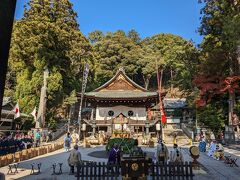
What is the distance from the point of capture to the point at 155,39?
263 ft

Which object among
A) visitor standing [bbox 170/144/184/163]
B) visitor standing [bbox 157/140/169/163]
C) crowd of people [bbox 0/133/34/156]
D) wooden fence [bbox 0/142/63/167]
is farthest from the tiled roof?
visitor standing [bbox 170/144/184/163]

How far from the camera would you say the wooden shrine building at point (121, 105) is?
31.9 metres

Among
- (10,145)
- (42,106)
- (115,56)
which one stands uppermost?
(115,56)

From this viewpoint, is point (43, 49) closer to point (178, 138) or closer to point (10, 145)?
point (10, 145)

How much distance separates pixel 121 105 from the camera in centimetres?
3447

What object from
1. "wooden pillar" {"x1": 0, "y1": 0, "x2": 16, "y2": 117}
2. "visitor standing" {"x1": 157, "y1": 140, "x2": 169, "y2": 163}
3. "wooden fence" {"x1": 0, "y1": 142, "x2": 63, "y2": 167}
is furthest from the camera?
"wooden fence" {"x1": 0, "y1": 142, "x2": 63, "y2": 167}

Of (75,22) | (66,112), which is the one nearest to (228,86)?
(75,22)

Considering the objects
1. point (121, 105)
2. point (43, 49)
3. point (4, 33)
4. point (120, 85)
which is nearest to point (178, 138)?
point (121, 105)

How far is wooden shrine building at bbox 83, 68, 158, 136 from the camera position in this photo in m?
31.9

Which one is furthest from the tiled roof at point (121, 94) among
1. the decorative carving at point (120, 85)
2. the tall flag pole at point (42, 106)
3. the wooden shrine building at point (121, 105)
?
the tall flag pole at point (42, 106)

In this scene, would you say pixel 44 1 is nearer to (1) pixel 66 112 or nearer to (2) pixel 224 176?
(1) pixel 66 112

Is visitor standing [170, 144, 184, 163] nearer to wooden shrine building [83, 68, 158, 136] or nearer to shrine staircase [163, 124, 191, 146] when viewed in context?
shrine staircase [163, 124, 191, 146]

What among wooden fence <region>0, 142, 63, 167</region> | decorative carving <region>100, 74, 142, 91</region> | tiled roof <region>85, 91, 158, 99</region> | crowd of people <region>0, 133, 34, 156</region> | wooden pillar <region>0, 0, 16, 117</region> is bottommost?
wooden fence <region>0, 142, 63, 167</region>

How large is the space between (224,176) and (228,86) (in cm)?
1624
